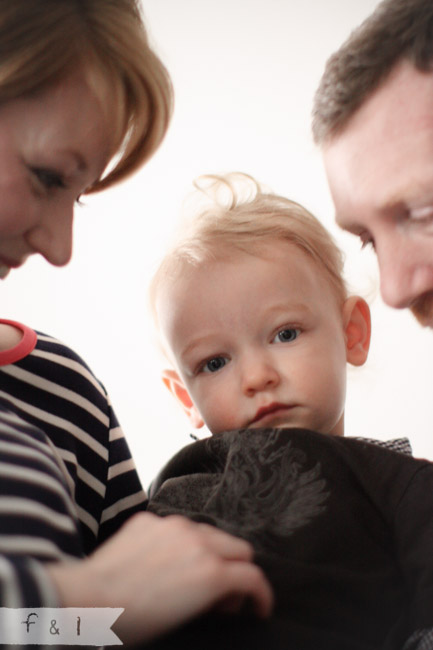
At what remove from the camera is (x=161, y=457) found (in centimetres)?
113

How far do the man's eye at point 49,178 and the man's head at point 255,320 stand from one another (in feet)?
0.89

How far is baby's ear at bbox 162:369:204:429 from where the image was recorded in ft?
3.18

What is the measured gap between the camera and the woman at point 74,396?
382 mm

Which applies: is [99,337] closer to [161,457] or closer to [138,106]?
[161,457]

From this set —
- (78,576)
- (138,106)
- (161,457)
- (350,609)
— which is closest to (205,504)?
(350,609)

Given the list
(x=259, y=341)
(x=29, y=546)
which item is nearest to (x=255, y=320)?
(x=259, y=341)

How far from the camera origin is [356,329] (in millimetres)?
948

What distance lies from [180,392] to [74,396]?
34cm

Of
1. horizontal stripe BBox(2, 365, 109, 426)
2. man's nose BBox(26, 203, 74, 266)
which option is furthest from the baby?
man's nose BBox(26, 203, 74, 266)

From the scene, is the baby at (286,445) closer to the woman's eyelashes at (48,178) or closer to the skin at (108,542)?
the skin at (108,542)

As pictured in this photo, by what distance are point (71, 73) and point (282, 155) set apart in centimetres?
45

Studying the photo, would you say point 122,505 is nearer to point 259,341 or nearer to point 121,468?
point 121,468

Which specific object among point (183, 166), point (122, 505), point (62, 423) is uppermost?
point (183, 166)

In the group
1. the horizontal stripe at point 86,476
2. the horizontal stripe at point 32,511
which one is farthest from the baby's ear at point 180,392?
the horizontal stripe at point 32,511
